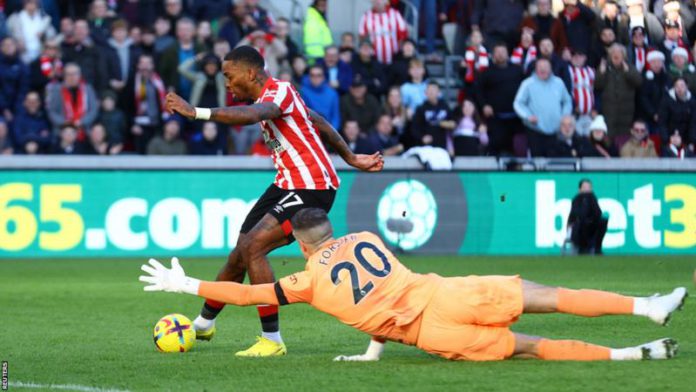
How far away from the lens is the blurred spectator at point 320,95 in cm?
2152

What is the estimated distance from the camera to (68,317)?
41.1 feet

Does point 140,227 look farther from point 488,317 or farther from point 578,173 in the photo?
point 488,317

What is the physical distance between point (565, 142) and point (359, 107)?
3323 mm

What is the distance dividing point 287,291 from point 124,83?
535 inches

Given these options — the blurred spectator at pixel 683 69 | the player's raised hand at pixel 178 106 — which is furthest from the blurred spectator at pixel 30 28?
the player's raised hand at pixel 178 106

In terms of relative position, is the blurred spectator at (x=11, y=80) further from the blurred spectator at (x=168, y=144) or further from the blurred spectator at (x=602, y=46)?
the blurred spectator at (x=602, y=46)

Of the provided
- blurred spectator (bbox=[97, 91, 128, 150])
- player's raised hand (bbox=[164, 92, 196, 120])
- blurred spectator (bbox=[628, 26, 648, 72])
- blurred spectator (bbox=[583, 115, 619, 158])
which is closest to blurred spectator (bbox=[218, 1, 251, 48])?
blurred spectator (bbox=[97, 91, 128, 150])

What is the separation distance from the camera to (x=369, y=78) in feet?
75.2

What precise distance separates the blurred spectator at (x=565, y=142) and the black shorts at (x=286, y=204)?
1294 cm

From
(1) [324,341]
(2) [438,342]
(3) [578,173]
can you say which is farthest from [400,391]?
(3) [578,173]

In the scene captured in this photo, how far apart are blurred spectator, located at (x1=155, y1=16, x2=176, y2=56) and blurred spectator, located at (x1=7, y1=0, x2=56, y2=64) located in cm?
157

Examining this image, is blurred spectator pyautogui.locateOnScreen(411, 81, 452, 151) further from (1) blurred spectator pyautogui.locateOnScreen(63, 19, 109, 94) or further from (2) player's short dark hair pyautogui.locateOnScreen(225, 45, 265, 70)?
(2) player's short dark hair pyautogui.locateOnScreen(225, 45, 265, 70)

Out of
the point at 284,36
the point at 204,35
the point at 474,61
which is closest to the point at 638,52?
the point at 474,61

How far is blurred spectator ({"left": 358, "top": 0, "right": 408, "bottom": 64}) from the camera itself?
23797mm
